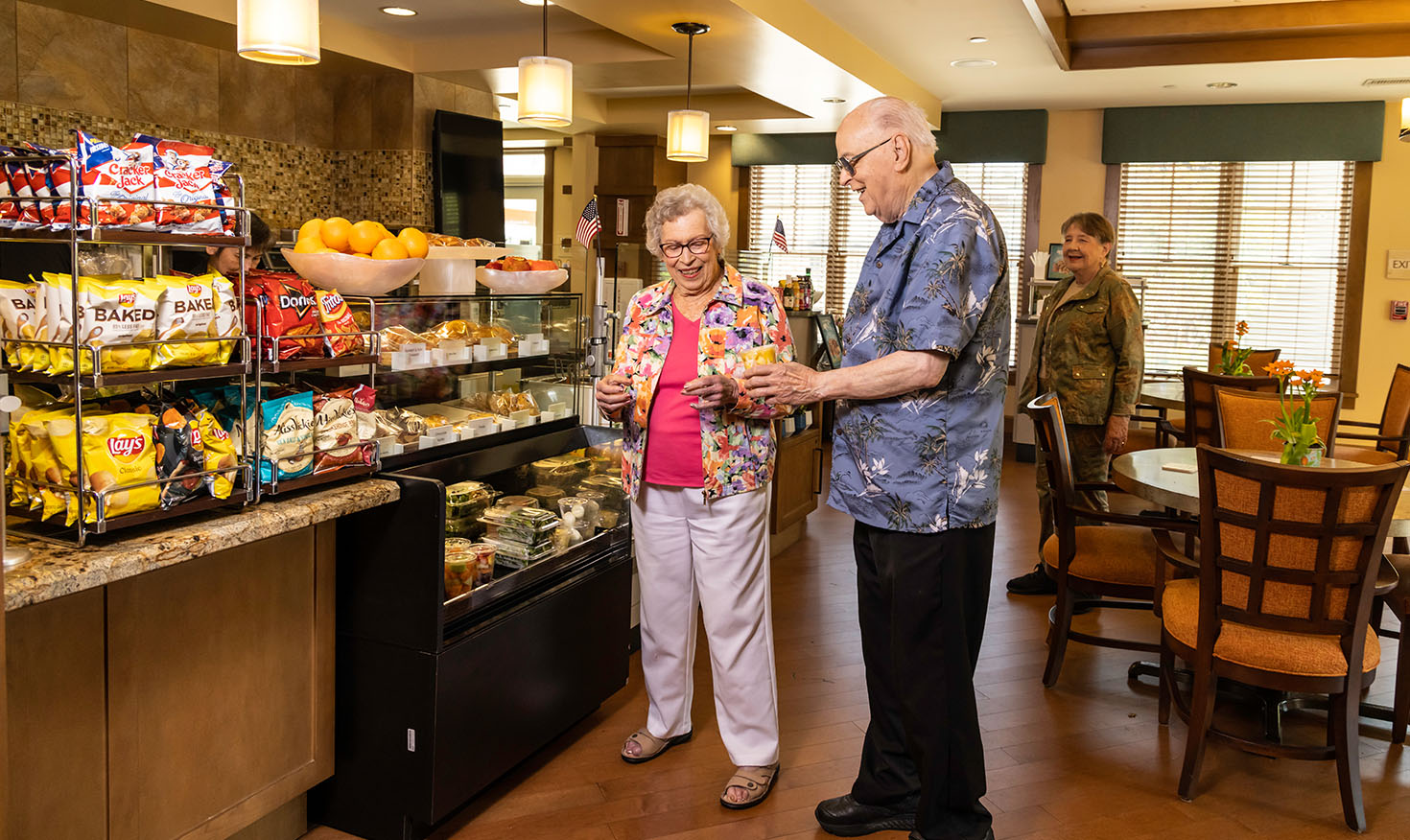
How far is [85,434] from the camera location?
69.1 inches

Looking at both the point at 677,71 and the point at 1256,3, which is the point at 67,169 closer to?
the point at 677,71

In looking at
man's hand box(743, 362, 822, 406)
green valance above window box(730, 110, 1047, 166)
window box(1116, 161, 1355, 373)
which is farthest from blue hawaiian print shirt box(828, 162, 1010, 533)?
window box(1116, 161, 1355, 373)

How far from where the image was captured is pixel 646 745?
3021 millimetres

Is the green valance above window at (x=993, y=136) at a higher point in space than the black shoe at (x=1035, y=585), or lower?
higher

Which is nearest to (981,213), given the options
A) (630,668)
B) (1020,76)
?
(630,668)

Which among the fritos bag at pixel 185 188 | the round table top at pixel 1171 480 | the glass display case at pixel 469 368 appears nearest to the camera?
the fritos bag at pixel 185 188

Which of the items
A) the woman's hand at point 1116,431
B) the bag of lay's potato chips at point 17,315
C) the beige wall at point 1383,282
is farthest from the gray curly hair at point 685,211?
the beige wall at point 1383,282

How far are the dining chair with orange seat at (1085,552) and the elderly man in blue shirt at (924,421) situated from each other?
1.29m

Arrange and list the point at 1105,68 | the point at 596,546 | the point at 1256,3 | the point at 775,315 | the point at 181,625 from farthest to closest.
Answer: the point at 1105,68
the point at 1256,3
the point at 596,546
the point at 775,315
the point at 181,625

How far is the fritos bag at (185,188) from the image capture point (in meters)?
1.84

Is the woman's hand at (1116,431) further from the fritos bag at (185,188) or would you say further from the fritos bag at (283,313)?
the fritos bag at (185,188)

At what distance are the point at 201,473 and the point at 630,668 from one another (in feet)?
6.84

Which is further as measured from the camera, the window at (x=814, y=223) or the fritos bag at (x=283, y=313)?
the window at (x=814, y=223)

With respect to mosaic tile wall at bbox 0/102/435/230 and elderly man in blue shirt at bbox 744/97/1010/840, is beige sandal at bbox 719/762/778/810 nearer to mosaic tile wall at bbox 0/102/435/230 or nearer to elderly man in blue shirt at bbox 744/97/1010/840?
elderly man in blue shirt at bbox 744/97/1010/840
